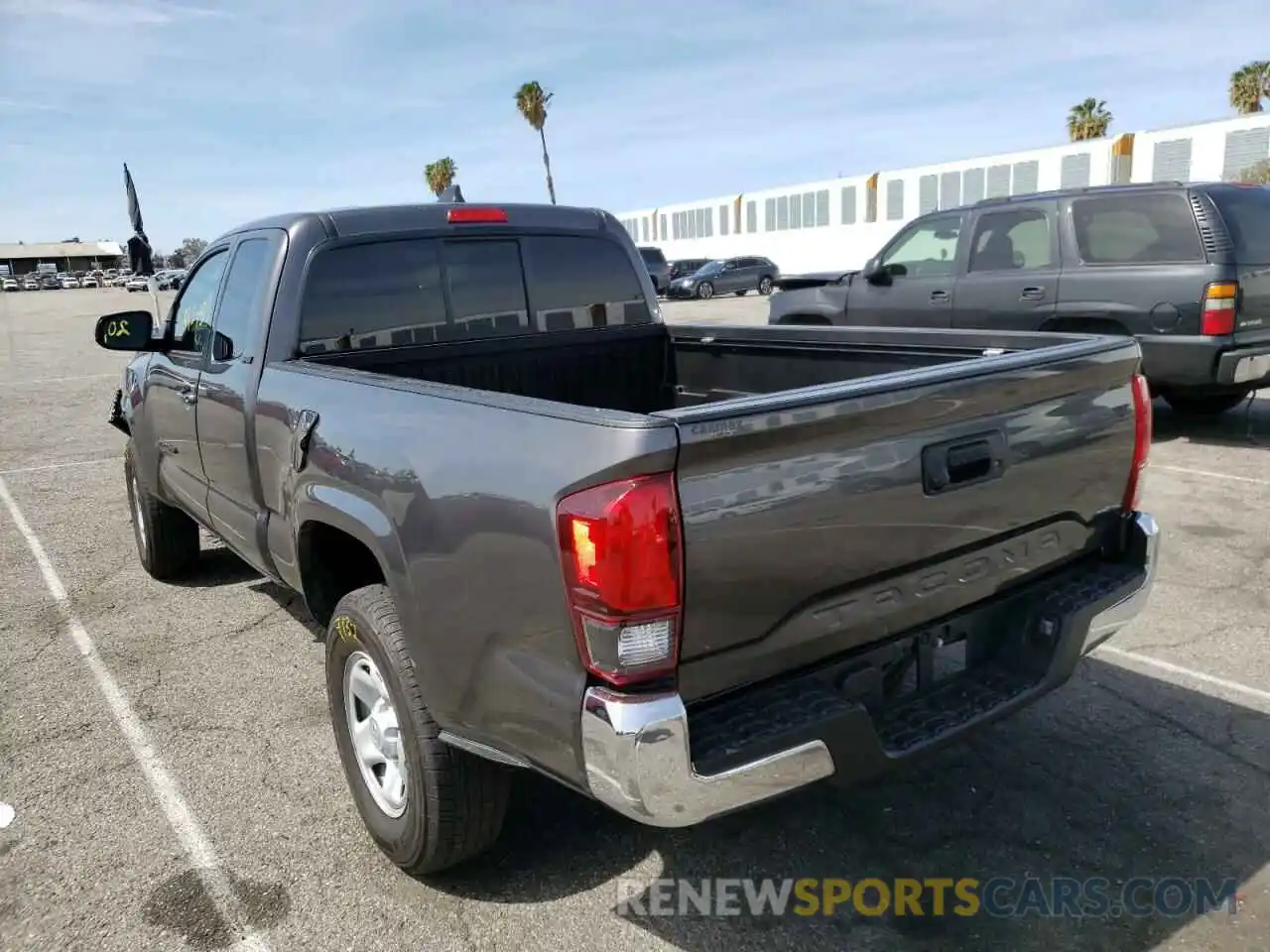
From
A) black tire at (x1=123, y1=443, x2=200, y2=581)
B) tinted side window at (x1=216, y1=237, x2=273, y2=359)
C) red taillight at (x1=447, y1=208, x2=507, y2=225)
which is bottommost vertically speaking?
black tire at (x1=123, y1=443, x2=200, y2=581)

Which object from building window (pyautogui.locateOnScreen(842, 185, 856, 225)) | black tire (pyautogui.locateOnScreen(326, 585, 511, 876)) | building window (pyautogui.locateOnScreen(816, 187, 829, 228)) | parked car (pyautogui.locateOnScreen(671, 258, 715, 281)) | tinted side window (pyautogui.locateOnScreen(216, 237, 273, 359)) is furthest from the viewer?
building window (pyautogui.locateOnScreen(816, 187, 829, 228))

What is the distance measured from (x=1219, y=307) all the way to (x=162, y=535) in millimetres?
7174

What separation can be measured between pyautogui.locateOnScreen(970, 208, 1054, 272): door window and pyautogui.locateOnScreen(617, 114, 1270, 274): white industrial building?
49.2 ft

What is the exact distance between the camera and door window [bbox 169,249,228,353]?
14.0 ft

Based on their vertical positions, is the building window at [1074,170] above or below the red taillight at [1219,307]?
above

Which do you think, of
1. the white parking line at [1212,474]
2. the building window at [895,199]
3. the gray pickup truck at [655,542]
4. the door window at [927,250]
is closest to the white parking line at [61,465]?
the gray pickup truck at [655,542]

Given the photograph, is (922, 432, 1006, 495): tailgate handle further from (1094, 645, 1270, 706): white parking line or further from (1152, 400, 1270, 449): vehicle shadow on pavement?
(1152, 400, 1270, 449): vehicle shadow on pavement

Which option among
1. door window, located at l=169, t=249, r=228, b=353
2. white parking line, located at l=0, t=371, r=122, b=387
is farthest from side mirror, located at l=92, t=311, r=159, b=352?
white parking line, located at l=0, t=371, r=122, b=387

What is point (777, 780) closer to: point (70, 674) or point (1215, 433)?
point (70, 674)

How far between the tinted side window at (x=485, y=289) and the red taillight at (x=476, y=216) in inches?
3.2

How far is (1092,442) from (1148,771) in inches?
49.6

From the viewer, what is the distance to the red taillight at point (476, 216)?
390 cm

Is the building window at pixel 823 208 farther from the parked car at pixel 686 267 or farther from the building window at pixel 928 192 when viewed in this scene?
the parked car at pixel 686 267

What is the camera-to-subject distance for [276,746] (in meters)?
3.65
